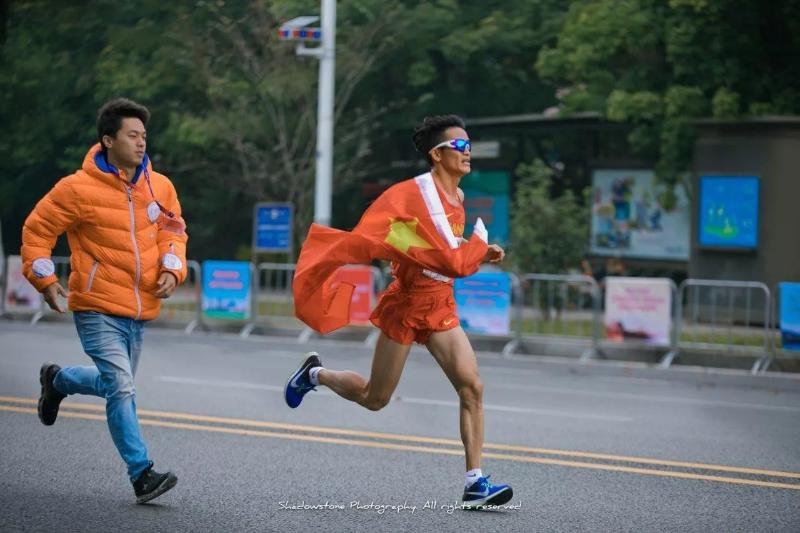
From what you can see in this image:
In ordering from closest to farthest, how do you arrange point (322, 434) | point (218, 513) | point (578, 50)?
point (218, 513)
point (322, 434)
point (578, 50)

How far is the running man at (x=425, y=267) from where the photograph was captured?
6836mm

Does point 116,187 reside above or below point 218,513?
above

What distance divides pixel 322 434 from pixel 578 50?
15887mm

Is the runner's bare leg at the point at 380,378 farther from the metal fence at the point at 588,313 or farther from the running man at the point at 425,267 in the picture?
the metal fence at the point at 588,313

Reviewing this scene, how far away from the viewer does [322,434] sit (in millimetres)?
9609

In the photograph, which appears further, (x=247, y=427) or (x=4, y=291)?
(x=4, y=291)

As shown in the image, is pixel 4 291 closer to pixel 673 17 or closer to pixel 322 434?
pixel 673 17

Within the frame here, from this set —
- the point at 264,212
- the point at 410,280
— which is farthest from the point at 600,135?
the point at 410,280

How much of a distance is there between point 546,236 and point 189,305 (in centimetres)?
550

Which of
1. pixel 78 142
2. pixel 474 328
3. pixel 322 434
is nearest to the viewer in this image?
pixel 322 434

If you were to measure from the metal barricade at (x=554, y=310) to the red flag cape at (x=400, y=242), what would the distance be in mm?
10974

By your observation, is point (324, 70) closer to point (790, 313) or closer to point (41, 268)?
point (790, 313)

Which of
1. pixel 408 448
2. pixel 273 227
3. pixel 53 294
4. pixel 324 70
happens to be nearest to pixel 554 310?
pixel 273 227

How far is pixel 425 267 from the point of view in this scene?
6.85 m
